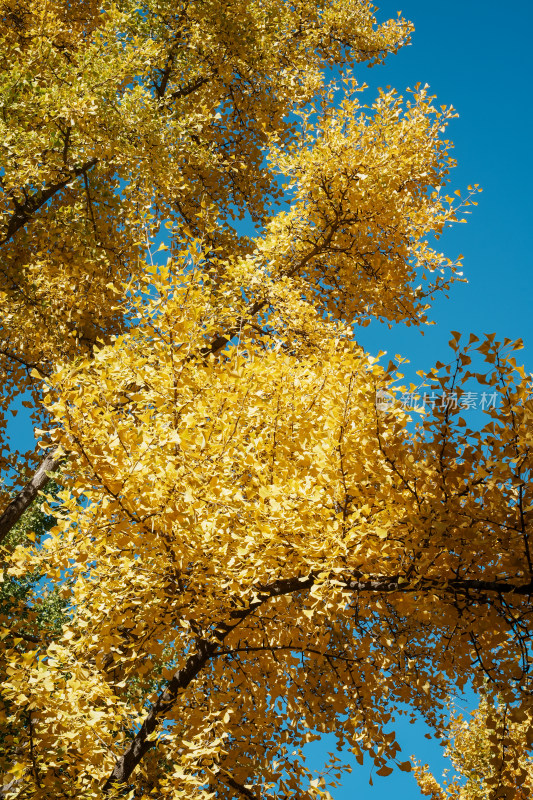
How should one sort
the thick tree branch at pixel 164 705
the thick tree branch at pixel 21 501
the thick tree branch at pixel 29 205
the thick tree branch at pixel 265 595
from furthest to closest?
the thick tree branch at pixel 29 205
the thick tree branch at pixel 21 501
the thick tree branch at pixel 164 705
the thick tree branch at pixel 265 595

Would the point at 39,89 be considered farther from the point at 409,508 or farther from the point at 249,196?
the point at 409,508

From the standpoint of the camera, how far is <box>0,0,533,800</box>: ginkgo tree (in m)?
2.74

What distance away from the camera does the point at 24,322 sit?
6312 mm

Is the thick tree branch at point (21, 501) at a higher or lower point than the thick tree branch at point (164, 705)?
higher

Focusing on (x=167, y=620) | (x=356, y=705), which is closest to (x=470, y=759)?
(x=356, y=705)

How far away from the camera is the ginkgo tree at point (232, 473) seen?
8.98 ft

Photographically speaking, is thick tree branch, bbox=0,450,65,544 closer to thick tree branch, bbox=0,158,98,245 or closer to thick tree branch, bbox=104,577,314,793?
thick tree branch, bbox=0,158,98,245

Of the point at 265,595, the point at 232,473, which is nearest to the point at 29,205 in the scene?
the point at 232,473

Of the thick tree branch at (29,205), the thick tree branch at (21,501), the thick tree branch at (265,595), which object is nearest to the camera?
the thick tree branch at (265,595)

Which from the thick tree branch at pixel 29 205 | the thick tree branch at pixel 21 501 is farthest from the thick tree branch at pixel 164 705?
the thick tree branch at pixel 29 205

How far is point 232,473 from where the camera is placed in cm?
344

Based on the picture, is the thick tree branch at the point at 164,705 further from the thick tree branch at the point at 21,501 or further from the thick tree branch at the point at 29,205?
the thick tree branch at the point at 29,205

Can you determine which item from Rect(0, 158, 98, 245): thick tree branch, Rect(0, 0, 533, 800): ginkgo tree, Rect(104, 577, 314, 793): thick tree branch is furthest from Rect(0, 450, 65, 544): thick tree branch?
Rect(104, 577, 314, 793): thick tree branch

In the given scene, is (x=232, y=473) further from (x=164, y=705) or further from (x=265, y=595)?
(x=164, y=705)
